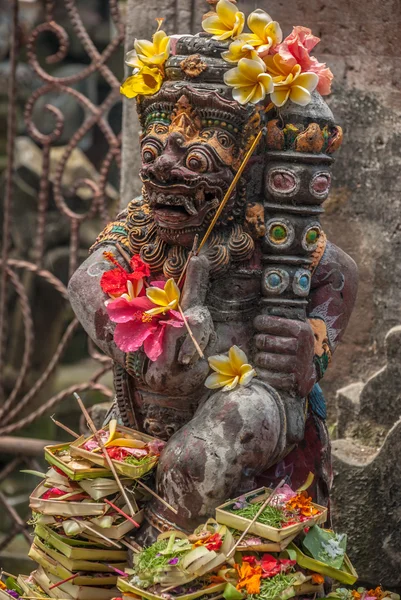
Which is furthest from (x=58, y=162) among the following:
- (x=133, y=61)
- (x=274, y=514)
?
(x=274, y=514)

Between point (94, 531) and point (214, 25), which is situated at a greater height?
point (214, 25)

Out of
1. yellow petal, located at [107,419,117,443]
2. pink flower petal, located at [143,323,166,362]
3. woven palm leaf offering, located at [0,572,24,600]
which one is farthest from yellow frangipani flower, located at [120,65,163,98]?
woven palm leaf offering, located at [0,572,24,600]

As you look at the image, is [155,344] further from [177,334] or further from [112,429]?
[112,429]

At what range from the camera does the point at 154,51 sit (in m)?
2.76

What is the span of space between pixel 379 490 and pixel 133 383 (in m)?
1.03

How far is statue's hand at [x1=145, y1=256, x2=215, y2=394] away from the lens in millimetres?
2607

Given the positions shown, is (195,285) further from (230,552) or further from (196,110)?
(230,552)

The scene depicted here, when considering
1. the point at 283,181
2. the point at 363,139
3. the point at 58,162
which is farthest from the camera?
the point at 58,162

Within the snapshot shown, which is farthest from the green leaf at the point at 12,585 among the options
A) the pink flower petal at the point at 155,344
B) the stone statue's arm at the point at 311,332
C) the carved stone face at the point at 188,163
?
the carved stone face at the point at 188,163

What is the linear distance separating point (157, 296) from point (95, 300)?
20cm

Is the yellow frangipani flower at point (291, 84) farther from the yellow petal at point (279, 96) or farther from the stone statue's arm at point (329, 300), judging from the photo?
the stone statue's arm at point (329, 300)

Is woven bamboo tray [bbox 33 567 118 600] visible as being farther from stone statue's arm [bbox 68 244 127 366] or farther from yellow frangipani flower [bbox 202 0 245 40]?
yellow frangipani flower [bbox 202 0 245 40]

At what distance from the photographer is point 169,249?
2.73m

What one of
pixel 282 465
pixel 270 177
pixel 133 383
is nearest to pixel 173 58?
pixel 270 177
